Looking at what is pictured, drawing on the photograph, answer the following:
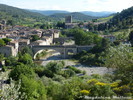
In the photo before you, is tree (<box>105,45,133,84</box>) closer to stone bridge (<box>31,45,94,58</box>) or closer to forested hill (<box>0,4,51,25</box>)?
stone bridge (<box>31,45,94,58</box>)

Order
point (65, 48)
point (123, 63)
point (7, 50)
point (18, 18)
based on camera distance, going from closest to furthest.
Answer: point (123, 63)
point (7, 50)
point (65, 48)
point (18, 18)

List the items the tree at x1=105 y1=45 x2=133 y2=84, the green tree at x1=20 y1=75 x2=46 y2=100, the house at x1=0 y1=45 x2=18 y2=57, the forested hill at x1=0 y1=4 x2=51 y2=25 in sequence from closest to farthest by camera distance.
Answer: the tree at x1=105 y1=45 x2=133 y2=84
the green tree at x1=20 y1=75 x2=46 y2=100
the house at x1=0 y1=45 x2=18 y2=57
the forested hill at x1=0 y1=4 x2=51 y2=25

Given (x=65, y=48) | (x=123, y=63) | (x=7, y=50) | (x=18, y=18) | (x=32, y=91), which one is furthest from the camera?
(x=18, y=18)

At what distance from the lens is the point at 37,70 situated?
22078 millimetres

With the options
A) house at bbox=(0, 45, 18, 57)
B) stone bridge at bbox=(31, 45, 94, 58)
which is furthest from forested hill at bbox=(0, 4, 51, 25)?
house at bbox=(0, 45, 18, 57)

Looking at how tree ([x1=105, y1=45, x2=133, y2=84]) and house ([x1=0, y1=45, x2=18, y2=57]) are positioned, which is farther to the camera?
house ([x1=0, y1=45, x2=18, y2=57])

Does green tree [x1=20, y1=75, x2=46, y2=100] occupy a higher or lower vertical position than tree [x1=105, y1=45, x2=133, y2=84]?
lower

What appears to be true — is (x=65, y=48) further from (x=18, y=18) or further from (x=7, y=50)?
(x=18, y=18)

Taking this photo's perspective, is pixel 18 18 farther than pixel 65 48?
Yes

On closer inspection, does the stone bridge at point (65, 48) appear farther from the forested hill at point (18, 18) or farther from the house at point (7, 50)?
the forested hill at point (18, 18)

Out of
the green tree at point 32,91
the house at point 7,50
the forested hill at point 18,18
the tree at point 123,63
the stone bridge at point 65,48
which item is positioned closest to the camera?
the tree at point 123,63

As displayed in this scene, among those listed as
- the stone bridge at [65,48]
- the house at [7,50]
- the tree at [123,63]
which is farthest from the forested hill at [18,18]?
the tree at [123,63]

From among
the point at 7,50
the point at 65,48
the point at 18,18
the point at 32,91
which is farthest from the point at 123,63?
the point at 18,18

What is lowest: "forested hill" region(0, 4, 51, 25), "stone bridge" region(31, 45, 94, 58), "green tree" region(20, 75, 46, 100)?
"stone bridge" region(31, 45, 94, 58)
